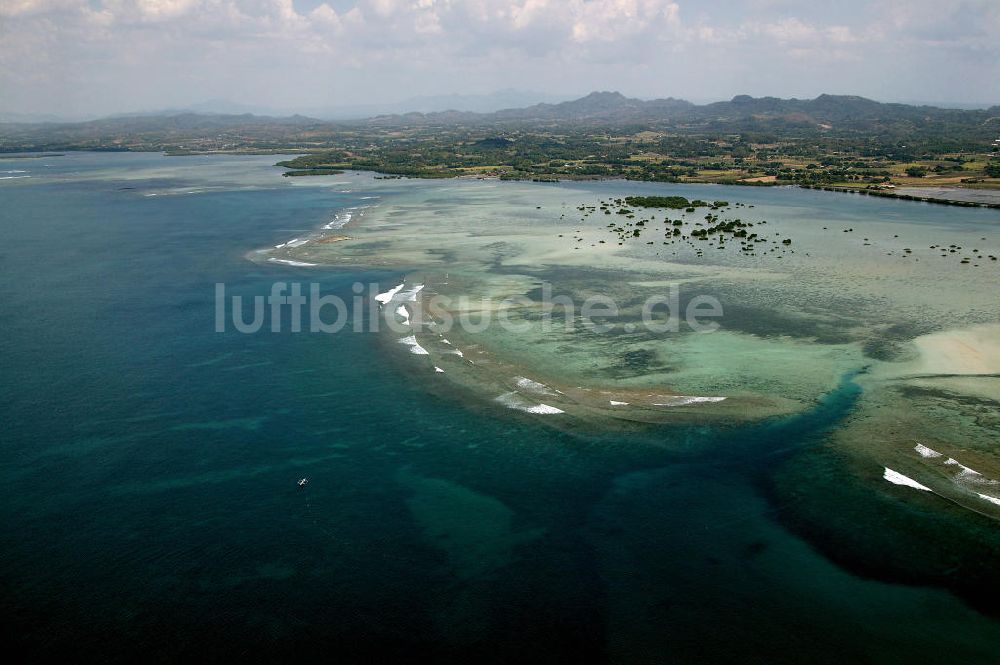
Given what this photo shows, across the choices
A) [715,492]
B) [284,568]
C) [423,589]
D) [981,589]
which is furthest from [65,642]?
[981,589]

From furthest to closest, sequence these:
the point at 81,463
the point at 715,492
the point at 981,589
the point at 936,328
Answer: the point at 936,328 < the point at 81,463 < the point at 715,492 < the point at 981,589

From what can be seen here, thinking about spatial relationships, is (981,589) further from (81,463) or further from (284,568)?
(81,463)

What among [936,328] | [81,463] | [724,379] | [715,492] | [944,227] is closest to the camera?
[715,492]

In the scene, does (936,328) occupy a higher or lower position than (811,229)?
lower

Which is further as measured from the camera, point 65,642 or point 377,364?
point 377,364

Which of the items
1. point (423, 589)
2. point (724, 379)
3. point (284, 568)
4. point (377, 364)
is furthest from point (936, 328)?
point (284, 568)

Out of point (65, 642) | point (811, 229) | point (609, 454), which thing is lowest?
point (65, 642)

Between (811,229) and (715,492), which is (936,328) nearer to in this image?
(715,492)
